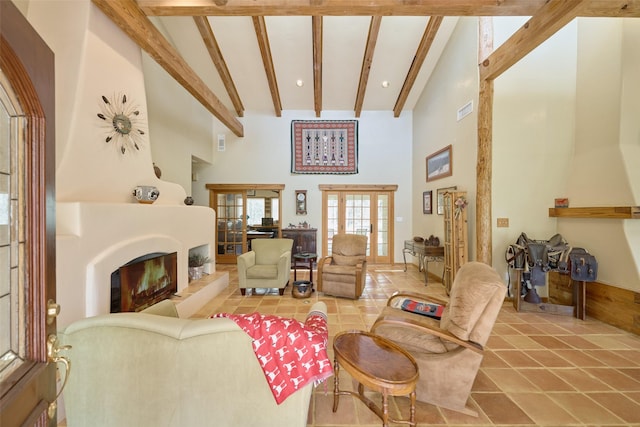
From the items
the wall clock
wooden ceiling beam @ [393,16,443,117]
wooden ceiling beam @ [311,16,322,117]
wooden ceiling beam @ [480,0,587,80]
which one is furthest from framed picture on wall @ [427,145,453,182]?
the wall clock

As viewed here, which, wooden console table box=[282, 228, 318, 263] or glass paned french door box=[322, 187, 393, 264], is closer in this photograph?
wooden console table box=[282, 228, 318, 263]

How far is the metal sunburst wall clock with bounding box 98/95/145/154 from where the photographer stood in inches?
106

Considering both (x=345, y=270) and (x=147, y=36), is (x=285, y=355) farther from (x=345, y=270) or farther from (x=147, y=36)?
(x=147, y=36)

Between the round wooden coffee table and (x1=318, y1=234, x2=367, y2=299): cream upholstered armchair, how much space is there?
2.15 metres

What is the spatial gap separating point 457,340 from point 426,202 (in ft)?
14.4

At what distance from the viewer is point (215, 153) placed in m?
6.58

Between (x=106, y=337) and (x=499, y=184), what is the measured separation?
4.48 m

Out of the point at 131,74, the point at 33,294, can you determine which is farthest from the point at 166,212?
the point at 33,294

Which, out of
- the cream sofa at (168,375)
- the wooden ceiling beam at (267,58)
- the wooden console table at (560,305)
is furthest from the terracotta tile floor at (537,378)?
the wooden ceiling beam at (267,58)

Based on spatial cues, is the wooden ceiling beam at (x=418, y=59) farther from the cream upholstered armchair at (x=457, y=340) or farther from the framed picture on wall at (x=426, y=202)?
the cream upholstered armchair at (x=457, y=340)

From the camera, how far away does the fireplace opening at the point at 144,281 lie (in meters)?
2.52

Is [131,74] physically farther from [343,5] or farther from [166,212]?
[343,5]

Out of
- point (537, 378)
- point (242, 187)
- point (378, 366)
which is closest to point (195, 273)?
point (242, 187)

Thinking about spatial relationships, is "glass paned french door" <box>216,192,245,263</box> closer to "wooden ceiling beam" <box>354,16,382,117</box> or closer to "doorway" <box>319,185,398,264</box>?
"doorway" <box>319,185,398,264</box>
